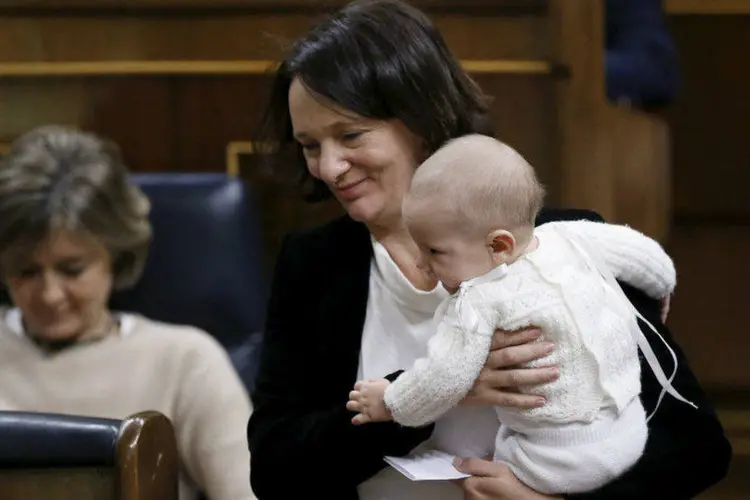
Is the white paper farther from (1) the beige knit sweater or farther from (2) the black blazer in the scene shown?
(1) the beige knit sweater

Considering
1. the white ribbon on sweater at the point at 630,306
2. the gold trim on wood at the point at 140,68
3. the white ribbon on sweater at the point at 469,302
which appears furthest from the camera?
the gold trim on wood at the point at 140,68

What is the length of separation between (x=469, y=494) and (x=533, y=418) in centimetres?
13

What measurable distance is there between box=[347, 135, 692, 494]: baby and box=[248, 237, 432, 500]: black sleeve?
3.8 inches

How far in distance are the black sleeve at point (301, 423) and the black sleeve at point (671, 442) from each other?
254 millimetres

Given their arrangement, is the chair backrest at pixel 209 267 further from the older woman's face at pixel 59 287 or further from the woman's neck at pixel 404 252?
the woman's neck at pixel 404 252

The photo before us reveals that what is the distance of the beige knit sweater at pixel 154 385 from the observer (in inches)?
78.3

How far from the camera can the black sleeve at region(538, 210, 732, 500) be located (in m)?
1.28

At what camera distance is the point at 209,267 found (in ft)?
7.18

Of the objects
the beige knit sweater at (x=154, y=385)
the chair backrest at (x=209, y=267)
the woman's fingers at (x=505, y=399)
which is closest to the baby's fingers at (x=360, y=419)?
the woman's fingers at (x=505, y=399)

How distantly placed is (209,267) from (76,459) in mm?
816

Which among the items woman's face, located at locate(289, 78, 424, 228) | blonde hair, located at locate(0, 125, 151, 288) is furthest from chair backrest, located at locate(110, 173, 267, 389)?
woman's face, located at locate(289, 78, 424, 228)

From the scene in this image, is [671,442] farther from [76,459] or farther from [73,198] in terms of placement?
[73,198]

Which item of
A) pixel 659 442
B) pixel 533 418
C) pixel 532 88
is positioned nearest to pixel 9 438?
pixel 533 418

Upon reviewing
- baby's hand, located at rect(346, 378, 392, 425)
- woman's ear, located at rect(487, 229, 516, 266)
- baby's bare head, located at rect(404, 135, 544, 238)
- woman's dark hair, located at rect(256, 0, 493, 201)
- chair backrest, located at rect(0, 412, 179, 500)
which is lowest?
chair backrest, located at rect(0, 412, 179, 500)
